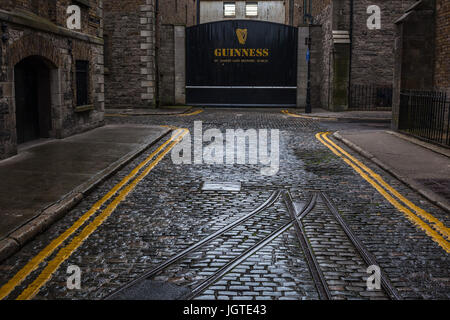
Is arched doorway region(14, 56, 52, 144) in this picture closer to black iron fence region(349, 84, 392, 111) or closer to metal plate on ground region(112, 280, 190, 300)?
metal plate on ground region(112, 280, 190, 300)

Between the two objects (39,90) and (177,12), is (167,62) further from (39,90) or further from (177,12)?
(39,90)

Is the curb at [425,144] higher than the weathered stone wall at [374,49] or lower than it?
lower

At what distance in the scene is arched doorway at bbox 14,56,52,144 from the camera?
1194 centimetres

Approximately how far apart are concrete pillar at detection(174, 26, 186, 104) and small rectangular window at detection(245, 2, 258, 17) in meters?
23.7

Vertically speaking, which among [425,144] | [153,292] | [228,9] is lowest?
[153,292]

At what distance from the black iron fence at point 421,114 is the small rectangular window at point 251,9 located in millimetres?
35968

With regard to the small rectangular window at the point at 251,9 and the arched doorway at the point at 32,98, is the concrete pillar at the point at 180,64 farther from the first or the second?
the small rectangular window at the point at 251,9

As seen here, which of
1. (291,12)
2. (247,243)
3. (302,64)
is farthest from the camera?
(291,12)

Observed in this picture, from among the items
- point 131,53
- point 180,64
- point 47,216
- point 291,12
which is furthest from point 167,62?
point 47,216

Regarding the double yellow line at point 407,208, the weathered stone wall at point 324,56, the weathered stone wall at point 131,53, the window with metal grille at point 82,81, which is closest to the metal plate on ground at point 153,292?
the double yellow line at point 407,208

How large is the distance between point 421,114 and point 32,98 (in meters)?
10.8

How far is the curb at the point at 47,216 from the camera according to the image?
16.8 ft
